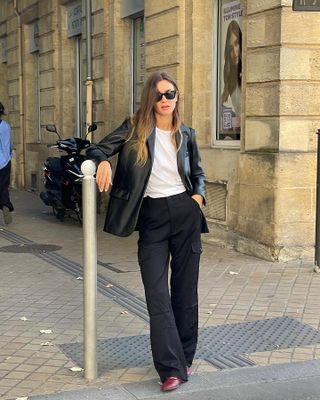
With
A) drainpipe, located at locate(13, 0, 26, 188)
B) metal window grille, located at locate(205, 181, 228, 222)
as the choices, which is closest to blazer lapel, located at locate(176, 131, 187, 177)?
metal window grille, located at locate(205, 181, 228, 222)

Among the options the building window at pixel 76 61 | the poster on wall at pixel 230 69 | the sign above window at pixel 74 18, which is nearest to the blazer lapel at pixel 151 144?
Result: the poster on wall at pixel 230 69

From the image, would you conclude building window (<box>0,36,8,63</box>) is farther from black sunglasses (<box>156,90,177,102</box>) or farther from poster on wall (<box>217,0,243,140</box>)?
black sunglasses (<box>156,90,177,102</box>)

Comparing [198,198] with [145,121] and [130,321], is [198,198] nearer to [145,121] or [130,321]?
[145,121]

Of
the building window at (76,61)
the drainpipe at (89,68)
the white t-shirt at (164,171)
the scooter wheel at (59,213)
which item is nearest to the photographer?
the white t-shirt at (164,171)

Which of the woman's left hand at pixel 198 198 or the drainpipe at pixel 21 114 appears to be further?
the drainpipe at pixel 21 114

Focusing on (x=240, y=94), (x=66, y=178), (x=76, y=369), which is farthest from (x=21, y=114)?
(x=76, y=369)

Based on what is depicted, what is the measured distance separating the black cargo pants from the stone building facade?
348cm

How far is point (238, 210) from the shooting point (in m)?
8.23

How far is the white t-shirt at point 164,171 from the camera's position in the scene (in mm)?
4043

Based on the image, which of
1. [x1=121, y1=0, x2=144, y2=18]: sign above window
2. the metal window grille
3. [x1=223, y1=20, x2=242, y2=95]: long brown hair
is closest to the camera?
[x1=223, y1=20, x2=242, y2=95]: long brown hair

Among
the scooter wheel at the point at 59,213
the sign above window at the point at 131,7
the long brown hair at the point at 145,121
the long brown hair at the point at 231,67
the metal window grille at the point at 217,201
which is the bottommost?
the scooter wheel at the point at 59,213

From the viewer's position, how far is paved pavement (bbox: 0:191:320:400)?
411 centimetres

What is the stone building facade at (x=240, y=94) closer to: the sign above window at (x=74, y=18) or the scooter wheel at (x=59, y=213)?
the sign above window at (x=74, y=18)

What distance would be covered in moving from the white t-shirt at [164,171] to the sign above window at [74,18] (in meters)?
10.0
